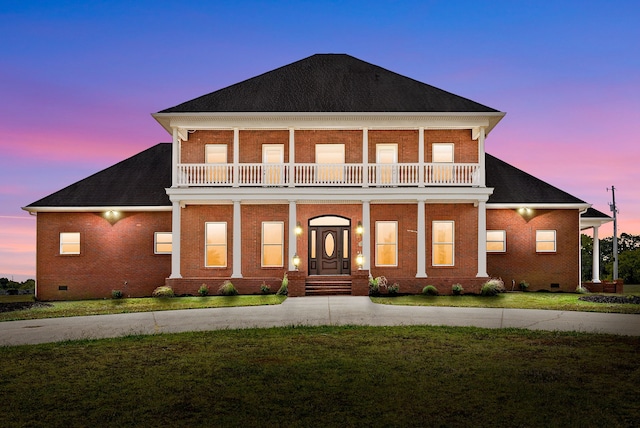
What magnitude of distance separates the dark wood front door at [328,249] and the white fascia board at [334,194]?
5.88 feet

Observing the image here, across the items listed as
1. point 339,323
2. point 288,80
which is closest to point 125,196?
point 288,80

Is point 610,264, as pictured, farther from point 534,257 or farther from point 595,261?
point 534,257

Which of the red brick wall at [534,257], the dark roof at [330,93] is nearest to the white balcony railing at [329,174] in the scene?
the dark roof at [330,93]

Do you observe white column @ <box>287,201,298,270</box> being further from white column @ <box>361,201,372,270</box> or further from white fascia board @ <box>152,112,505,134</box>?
white fascia board @ <box>152,112,505,134</box>

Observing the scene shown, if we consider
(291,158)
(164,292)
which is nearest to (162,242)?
(164,292)

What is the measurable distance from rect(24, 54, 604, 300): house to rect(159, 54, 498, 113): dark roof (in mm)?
103

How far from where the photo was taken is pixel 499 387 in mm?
7297

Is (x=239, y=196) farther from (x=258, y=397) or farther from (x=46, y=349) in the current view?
(x=258, y=397)

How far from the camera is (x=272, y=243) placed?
23250 millimetres

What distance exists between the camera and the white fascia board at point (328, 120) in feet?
71.4

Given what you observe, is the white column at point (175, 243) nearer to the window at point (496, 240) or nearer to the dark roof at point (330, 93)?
the dark roof at point (330, 93)

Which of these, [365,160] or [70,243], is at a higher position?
[365,160]

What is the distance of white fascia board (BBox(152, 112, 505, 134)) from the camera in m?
21.8

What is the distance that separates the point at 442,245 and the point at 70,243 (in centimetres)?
1608
